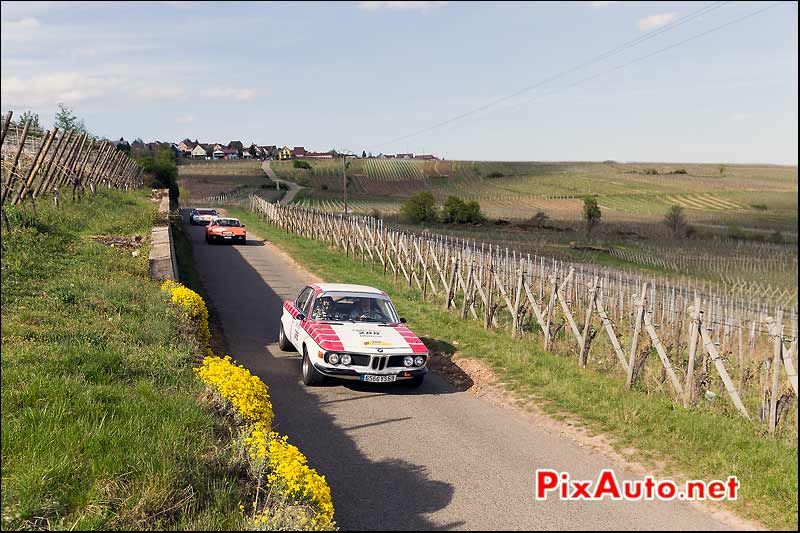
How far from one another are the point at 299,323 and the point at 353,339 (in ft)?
5.63

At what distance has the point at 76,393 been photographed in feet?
20.9

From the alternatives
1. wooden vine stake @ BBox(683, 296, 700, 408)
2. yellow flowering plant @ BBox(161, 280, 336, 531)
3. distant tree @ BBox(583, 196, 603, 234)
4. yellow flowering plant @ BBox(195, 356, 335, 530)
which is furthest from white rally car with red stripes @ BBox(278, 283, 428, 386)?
distant tree @ BBox(583, 196, 603, 234)

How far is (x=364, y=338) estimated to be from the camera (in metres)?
10.8

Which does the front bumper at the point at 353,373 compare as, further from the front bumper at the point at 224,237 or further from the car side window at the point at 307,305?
the front bumper at the point at 224,237

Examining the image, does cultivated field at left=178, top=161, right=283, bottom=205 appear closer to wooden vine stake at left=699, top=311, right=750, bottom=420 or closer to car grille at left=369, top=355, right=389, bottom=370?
car grille at left=369, top=355, right=389, bottom=370

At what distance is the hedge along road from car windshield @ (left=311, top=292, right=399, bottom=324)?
1.08m

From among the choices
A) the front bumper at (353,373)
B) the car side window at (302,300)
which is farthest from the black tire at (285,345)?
the front bumper at (353,373)

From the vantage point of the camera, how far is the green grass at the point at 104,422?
4934 millimetres

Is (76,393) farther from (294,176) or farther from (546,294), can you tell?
(294,176)

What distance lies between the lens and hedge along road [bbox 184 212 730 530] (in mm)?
6148

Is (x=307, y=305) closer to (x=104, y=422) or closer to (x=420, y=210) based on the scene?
(x=104, y=422)

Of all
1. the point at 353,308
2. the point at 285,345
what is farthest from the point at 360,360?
the point at 285,345

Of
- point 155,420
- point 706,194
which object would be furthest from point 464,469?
point 706,194

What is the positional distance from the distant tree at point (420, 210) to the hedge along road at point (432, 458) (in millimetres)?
53628
